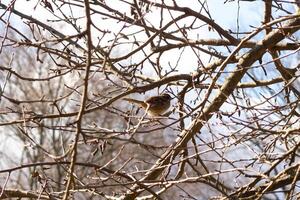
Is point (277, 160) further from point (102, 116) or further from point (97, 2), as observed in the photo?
point (102, 116)

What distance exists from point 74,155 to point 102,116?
15.8 meters

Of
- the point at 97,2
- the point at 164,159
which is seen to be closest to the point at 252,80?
the point at 164,159

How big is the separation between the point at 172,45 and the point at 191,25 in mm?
327

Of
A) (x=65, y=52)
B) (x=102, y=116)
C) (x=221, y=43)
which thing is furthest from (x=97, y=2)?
(x=102, y=116)

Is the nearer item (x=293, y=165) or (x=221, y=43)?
(x=293, y=165)

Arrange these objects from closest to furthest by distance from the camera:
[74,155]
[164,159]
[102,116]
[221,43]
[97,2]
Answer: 1. [74,155]
2. [97,2]
3. [164,159]
4. [221,43]
5. [102,116]

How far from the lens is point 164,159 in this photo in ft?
13.3

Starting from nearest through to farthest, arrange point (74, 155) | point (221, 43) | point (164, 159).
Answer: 1. point (74, 155)
2. point (164, 159)
3. point (221, 43)

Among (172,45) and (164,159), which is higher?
(172,45)

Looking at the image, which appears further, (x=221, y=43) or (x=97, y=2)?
(x=221, y=43)

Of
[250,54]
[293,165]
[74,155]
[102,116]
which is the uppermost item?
[102,116]

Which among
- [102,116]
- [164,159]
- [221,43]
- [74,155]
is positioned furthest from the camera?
[102,116]

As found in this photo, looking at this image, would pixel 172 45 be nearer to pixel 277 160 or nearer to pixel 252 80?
pixel 252 80

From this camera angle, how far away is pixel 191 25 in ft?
13.0
